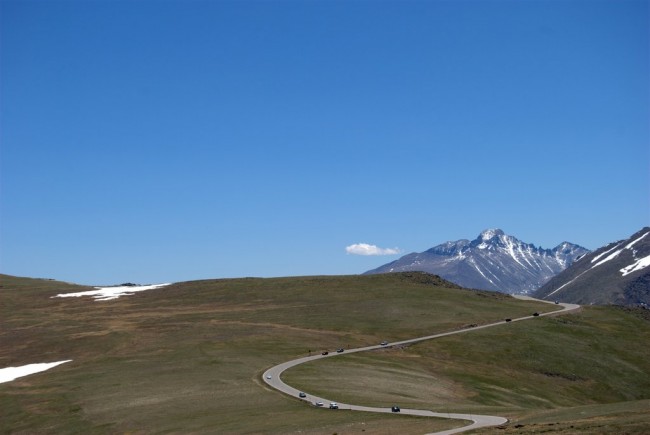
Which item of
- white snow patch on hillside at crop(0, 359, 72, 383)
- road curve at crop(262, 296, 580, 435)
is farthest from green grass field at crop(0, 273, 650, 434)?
white snow patch on hillside at crop(0, 359, 72, 383)

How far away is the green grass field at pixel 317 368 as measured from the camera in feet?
241

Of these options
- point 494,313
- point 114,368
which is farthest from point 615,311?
point 114,368

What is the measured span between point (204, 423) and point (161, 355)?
54.4 meters

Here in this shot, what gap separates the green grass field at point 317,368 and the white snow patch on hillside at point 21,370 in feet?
13.5

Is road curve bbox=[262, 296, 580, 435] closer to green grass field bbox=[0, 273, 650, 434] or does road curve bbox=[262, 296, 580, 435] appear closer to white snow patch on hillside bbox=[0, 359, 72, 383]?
green grass field bbox=[0, 273, 650, 434]

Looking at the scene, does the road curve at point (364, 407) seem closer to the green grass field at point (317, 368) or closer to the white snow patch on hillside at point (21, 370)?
the green grass field at point (317, 368)

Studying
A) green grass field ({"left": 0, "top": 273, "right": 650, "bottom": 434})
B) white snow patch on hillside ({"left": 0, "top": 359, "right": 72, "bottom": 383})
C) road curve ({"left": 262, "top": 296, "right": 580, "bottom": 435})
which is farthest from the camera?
white snow patch on hillside ({"left": 0, "top": 359, "right": 72, "bottom": 383})

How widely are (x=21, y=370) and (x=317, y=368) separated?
55713mm

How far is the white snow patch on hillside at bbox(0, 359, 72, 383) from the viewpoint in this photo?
115 metres

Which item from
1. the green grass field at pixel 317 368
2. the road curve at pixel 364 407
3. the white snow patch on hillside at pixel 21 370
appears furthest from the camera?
the white snow patch on hillside at pixel 21 370

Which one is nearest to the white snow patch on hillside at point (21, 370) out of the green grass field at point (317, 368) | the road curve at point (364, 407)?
the green grass field at point (317, 368)

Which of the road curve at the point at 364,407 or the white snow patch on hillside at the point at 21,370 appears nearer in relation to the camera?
the road curve at the point at 364,407

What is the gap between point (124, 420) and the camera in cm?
7744

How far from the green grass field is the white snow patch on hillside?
4.11 meters
